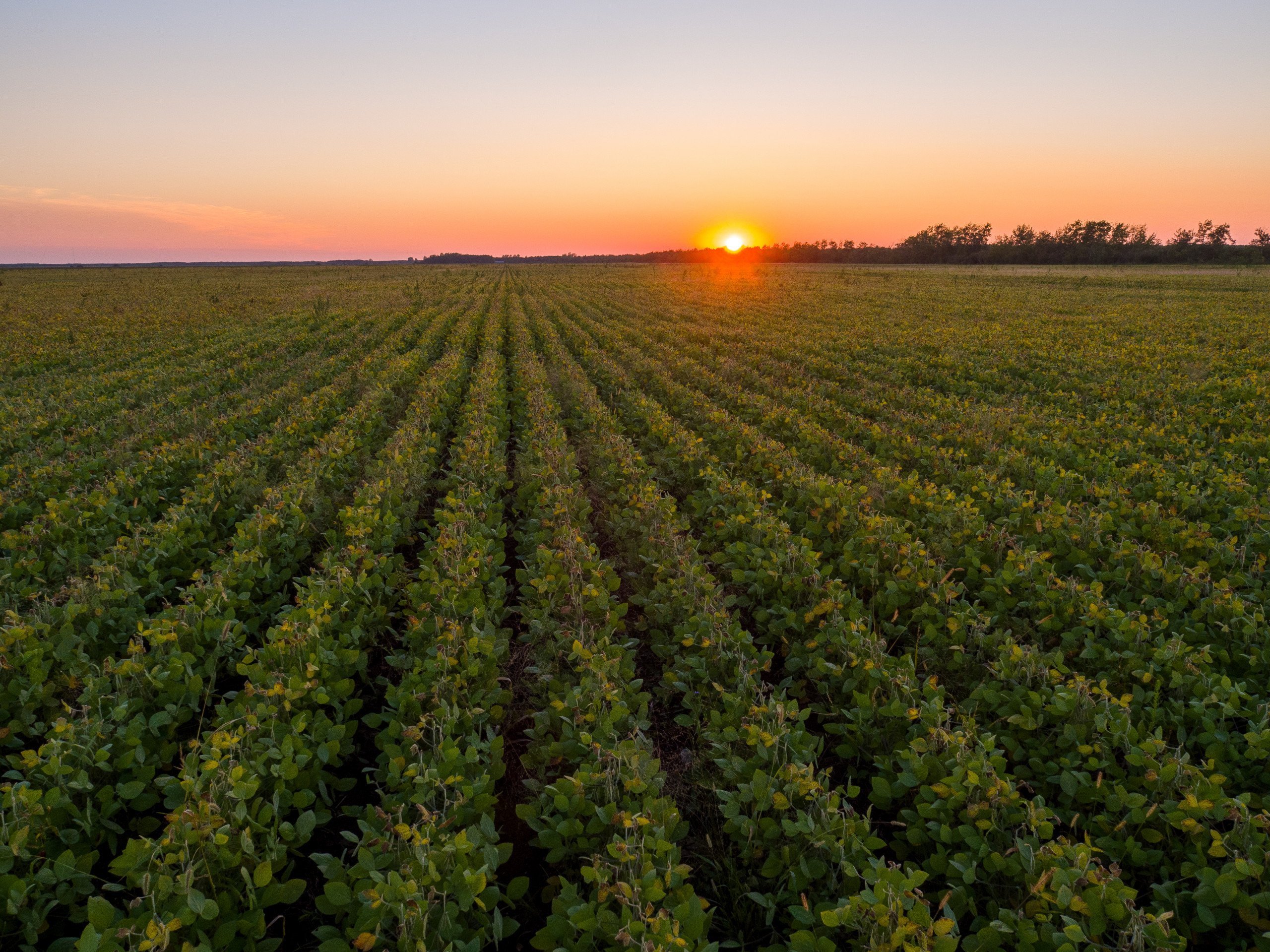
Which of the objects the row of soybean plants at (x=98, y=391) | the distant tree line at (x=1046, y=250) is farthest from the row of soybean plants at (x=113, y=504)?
the distant tree line at (x=1046, y=250)

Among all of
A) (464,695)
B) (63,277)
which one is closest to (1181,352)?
(464,695)

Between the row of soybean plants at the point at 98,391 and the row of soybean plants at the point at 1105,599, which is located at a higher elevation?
the row of soybean plants at the point at 98,391

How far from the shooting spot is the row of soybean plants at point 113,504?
17.7 ft

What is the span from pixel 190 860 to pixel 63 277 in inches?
3859

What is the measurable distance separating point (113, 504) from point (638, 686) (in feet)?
21.0

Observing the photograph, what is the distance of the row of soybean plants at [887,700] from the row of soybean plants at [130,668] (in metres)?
3.82

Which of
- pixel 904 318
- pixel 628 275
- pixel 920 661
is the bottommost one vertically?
pixel 920 661

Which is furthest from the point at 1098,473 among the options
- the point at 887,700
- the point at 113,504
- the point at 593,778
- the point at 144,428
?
the point at 144,428

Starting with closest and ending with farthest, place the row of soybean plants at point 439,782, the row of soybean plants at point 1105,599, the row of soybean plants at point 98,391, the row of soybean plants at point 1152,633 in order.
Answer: the row of soybean plants at point 439,782, the row of soybean plants at point 1152,633, the row of soybean plants at point 1105,599, the row of soybean plants at point 98,391

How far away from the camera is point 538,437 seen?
9031mm

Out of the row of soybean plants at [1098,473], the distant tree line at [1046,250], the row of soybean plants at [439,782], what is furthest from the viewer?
the distant tree line at [1046,250]

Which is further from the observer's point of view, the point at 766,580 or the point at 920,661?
the point at 766,580

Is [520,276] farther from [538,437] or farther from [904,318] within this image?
[538,437]

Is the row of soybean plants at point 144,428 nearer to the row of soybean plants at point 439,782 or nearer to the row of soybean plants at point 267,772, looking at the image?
the row of soybean plants at point 267,772
